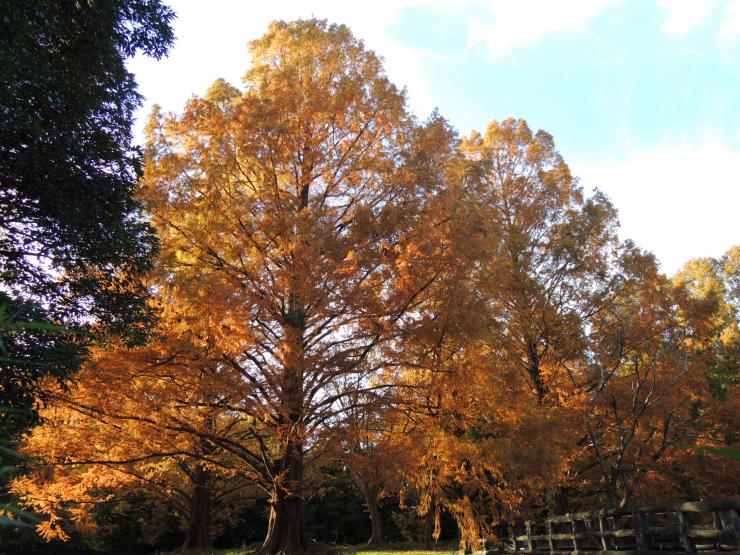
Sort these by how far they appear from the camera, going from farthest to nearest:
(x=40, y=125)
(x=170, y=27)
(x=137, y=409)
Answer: (x=137, y=409)
(x=170, y=27)
(x=40, y=125)

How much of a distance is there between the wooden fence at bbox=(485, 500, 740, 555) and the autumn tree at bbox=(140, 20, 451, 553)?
550cm

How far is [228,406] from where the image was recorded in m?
9.38

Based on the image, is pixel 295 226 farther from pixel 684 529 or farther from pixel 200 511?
pixel 200 511

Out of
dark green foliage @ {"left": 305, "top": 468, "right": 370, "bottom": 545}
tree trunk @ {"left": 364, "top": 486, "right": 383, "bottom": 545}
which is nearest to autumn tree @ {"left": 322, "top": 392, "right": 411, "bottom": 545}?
tree trunk @ {"left": 364, "top": 486, "right": 383, "bottom": 545}

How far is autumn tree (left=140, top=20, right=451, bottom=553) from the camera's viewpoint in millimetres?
9234

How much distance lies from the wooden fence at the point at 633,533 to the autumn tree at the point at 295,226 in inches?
217

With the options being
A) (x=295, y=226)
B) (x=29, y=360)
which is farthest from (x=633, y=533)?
(x=29, y=360)

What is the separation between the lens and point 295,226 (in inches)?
383

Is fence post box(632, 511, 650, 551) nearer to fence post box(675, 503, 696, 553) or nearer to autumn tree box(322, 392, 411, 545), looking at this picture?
fence post box(675, 503, 696, 553)

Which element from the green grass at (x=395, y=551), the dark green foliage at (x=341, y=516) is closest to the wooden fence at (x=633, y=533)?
the green grass at (x=395, y=551)

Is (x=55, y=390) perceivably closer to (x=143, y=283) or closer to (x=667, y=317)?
(x=143, y=283)

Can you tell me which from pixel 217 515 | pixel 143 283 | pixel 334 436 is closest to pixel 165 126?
pixel 143 283

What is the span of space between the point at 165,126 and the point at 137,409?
Result: 574 centimetres

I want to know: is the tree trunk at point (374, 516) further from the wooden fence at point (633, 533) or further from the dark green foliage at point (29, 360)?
the dark green foliage at point (29, 360)
